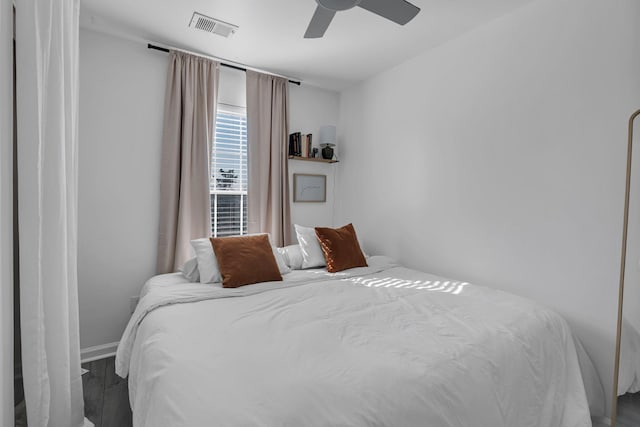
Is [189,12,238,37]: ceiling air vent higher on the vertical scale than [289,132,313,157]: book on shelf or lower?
higher

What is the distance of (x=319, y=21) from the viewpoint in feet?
6.61

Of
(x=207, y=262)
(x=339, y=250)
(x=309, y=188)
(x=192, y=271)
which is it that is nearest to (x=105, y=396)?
(x=192, y=271)

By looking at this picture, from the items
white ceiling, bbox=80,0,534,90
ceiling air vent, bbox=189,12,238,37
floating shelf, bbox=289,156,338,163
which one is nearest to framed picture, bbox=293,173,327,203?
floating shelf, bbox=289,156,338,163

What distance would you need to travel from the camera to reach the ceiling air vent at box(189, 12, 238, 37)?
2.40 metres

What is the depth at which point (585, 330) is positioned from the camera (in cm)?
201

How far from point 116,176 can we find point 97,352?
145cm

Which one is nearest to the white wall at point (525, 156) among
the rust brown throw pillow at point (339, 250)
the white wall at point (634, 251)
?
the white wall at point (634, 251)

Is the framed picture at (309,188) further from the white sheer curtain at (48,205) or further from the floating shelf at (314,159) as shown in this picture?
the white sheer curtain at (48,205)

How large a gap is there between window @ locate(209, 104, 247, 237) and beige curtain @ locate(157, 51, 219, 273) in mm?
196

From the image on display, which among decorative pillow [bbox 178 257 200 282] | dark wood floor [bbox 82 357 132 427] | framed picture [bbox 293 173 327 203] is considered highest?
framed picture [bbox 293 173 327 203]

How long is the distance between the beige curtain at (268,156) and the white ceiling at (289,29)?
26 cm

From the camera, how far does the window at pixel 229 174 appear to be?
3219 mm

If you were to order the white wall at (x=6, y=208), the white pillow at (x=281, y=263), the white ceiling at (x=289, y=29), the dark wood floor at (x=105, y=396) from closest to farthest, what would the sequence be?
1. the white wall at (x=6, y=208)
2. the dark wood floor at (x=105, y=396)
3. the white ceiling at (x=289, y=29)
4. the white pillow at (x=281, y=263)

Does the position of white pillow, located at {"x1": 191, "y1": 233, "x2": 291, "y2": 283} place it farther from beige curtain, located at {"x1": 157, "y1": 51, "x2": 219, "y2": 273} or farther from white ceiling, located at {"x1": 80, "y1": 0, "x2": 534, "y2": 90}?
white ceiling, located at {"x1": 80, "y1": 0, "x2": 534, "y2": 90}
